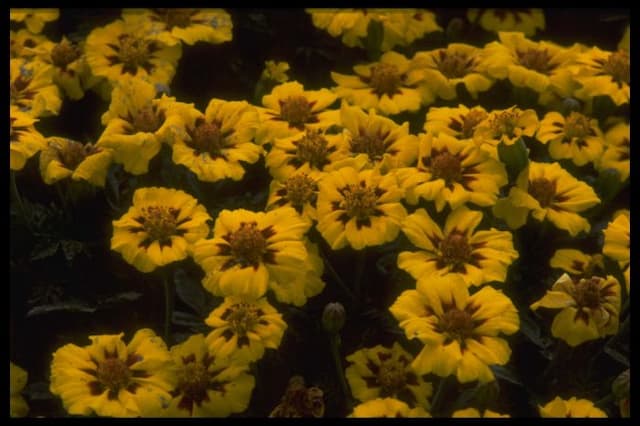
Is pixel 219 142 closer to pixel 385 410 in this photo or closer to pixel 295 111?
pixel 295 111

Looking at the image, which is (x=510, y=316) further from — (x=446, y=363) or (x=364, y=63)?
(x=364, y=63)

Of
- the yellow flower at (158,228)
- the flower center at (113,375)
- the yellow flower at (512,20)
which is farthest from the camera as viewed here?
the yellow flower at (512,20)

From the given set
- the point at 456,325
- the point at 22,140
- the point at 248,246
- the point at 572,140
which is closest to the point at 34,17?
the point at 22,140

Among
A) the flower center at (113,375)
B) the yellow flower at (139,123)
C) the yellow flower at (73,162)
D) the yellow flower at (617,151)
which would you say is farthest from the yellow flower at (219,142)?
the yellow flower at (617,151)

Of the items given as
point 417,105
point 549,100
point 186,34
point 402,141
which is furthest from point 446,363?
point 186,34

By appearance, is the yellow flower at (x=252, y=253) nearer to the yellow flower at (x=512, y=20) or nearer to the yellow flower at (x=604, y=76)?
the yellow flower at (x=604, y=76)

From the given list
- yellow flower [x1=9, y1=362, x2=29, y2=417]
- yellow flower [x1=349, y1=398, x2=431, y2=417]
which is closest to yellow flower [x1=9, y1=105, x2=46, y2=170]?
yellow flower [x1=9, y1=362, x2=29, y2=417]
